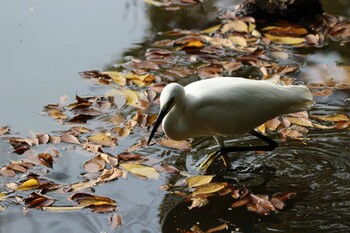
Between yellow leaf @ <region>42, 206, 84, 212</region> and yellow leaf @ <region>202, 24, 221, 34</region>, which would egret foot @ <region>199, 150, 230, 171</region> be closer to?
yellow leaf @ <region>42, 206, 84, 212</region>

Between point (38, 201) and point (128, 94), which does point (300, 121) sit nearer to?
point (128, 94)

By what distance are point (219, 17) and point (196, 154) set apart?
102 inches

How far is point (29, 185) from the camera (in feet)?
12.3

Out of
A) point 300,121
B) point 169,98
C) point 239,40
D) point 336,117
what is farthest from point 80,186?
point 239,40

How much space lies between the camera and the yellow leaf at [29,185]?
147 inches

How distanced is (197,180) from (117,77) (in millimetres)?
1595

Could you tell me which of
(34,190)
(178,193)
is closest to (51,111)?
(34,190)

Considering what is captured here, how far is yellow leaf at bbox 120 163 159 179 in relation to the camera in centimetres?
391

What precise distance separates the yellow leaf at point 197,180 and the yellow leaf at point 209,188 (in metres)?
0.03

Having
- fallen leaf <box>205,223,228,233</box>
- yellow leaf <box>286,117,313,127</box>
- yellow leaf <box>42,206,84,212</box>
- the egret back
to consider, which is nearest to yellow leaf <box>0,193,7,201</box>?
yellow leaf <box>42,206,84,212</box>

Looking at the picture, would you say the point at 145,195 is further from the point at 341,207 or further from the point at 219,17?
the point at 219,17

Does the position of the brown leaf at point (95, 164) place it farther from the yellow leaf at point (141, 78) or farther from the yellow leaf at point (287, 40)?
the yellow leaf at point (287, 40)

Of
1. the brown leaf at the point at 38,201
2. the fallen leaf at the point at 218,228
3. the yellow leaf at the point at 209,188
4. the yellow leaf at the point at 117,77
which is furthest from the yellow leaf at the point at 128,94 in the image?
the fallen leaf at the point at 218,228

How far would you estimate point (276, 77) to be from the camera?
5.08m
